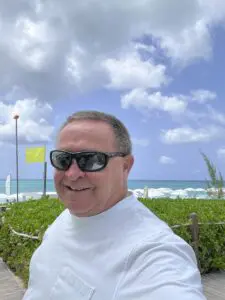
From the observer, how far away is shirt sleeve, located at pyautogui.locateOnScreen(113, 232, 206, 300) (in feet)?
3.40

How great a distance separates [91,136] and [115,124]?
0.33 ft

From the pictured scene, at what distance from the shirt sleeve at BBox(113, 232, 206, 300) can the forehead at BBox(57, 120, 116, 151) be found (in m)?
0.40

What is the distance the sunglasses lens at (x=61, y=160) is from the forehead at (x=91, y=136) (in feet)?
0.11

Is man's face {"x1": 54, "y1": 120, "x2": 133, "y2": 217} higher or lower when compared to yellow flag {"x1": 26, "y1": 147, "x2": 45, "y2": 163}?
lower

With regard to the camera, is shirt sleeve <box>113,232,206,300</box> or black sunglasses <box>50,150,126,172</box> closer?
shirt sleeve <box>113,232,206,300</box>

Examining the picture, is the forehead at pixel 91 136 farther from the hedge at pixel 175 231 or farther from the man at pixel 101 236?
the hedge at pixel 175 231

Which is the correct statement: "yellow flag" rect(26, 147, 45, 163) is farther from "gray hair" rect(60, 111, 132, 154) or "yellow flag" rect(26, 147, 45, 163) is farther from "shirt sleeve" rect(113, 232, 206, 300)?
"shirt sleeve" rect(113, 232, 206, 300)

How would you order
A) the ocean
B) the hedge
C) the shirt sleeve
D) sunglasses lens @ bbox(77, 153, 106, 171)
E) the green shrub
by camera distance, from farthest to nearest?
the ocean, the green shrub, the hedge, sunglasses lens @ bbox(77, 153, 106, 171), the shirt sleeve

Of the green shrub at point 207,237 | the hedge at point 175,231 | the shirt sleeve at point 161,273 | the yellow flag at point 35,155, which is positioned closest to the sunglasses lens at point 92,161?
the shirt sleeve at point 161,273

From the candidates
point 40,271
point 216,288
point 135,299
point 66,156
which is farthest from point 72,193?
point 216,288

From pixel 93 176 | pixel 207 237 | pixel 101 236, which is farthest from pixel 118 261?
pixel 207 237

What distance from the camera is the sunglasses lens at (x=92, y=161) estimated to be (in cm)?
139

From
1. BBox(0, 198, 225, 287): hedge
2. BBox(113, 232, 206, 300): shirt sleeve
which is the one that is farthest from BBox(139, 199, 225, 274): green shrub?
BBox(113, 232, 206, 300): shirt sleeve

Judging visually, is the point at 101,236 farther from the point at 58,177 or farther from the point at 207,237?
the point at 207,237
